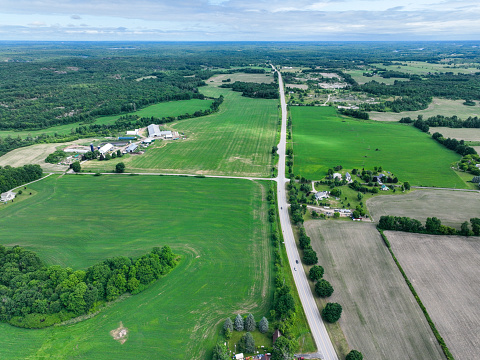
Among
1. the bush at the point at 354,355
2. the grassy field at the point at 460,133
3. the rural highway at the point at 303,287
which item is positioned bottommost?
the rural highway at the point at 303,287

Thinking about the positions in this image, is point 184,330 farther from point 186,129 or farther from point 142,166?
point 186,129

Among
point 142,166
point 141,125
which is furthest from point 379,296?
point 141,125

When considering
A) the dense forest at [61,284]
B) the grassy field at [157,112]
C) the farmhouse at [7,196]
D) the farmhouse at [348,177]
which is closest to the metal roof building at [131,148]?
the farmhouse at [7,196]

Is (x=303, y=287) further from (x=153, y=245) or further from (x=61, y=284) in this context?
(x=61, y=284)

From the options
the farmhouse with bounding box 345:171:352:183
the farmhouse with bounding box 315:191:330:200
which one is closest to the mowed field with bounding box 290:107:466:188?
the farmhouse with bounding box 345:171:352:183

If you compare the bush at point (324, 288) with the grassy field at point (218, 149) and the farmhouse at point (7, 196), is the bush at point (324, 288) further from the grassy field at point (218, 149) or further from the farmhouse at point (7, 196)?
the farmhouse at point (7, 196)

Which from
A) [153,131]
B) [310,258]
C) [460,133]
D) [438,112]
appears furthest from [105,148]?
[438,112]
